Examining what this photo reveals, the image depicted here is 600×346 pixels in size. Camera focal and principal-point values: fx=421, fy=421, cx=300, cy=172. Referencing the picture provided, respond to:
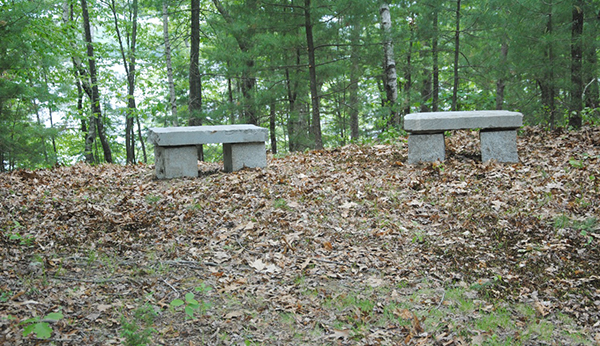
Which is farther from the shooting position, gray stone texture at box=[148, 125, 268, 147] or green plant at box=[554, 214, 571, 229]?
gray stone texture at box=[148, 125, 268, 147]

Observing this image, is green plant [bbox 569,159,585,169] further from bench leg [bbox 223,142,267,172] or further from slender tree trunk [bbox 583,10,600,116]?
bench leg [bbox 223,142,267,172]

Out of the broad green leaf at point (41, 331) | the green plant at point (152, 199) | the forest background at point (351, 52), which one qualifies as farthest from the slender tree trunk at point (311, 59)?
the broad green leaf at point (41, 331)

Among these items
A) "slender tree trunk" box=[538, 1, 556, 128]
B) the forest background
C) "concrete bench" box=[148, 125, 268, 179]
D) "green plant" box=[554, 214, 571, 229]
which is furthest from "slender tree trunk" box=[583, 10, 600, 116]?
"concrete bench" box=[148, 125, 268, 179]

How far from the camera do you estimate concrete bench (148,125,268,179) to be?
6.91 metres

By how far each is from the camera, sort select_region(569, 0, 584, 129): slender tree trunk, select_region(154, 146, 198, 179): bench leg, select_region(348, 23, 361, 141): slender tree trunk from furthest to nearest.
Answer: select_region(348, 23, 361, 141): slender tree trunk < select_region(569, 0, 584, 129): slender tree trunk < select_region(154, 146, 198, 179): bench leg

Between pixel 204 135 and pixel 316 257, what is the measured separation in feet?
11.6

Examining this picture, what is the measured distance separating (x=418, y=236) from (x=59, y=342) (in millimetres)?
3428

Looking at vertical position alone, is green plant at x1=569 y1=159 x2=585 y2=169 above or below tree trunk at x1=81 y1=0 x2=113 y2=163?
below

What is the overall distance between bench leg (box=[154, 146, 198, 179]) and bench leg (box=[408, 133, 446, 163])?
3.67 metres

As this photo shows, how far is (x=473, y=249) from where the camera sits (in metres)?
4.24

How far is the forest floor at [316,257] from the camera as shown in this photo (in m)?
3.13

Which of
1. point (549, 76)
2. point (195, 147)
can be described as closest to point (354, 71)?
point (549, 76)

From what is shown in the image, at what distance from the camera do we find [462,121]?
6.60 metres

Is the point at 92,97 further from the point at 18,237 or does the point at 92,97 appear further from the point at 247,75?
the point at 18,237
